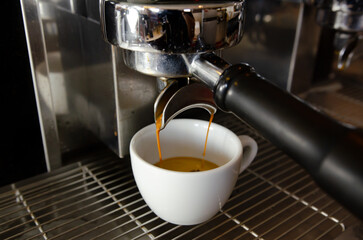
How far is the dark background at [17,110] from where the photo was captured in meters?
0.44

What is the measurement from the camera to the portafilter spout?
0.38m

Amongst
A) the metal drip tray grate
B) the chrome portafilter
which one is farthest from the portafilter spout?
the metal drip tray grate

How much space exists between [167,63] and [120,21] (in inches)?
2.2

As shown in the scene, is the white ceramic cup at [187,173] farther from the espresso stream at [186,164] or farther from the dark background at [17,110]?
the dark background at [17,110]

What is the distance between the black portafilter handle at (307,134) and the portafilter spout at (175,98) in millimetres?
93

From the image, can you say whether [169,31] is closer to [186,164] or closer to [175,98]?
[175,98]

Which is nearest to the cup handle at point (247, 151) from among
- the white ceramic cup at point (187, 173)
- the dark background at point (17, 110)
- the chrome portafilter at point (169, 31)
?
the white ceramic cup at point (187, 173)

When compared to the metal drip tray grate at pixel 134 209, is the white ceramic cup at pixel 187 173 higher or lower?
higher

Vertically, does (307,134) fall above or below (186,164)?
above

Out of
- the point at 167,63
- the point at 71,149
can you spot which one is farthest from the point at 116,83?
the point at 71,149

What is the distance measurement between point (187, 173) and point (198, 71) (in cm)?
10

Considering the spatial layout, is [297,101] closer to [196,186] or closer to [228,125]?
[196,186]

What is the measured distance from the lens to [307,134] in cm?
25

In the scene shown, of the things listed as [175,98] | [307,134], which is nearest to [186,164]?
[175,98]
